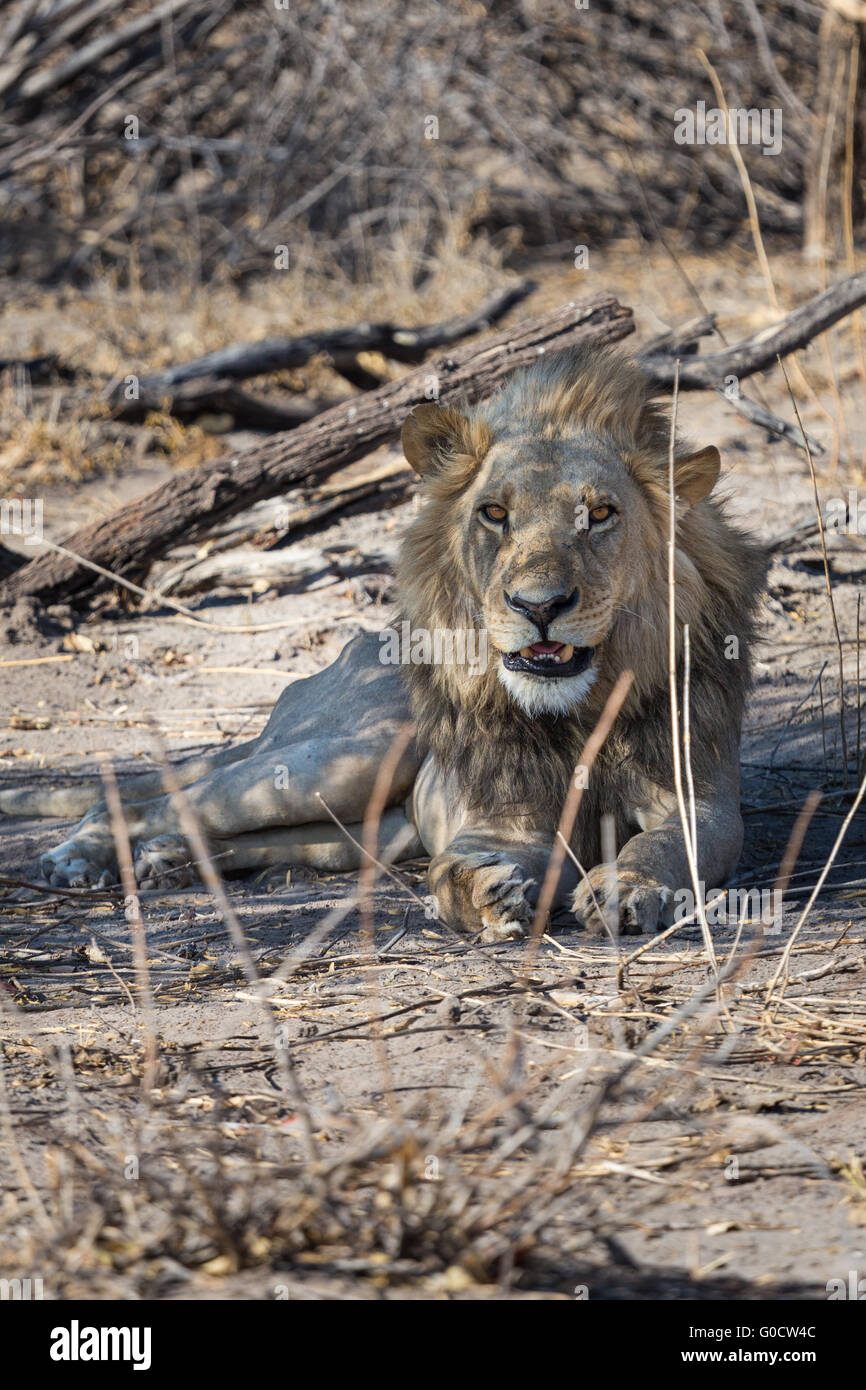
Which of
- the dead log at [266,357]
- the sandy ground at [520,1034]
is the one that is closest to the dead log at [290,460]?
the sandy ground at [520,1034]

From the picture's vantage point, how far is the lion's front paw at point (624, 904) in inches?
157

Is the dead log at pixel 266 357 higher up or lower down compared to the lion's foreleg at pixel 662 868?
higher up

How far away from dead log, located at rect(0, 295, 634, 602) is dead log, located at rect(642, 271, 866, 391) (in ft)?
1.13

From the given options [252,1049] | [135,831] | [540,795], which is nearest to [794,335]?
[540,795]

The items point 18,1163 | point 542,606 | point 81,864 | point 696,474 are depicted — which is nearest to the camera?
point 18,1163

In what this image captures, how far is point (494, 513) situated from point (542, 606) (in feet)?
1.36

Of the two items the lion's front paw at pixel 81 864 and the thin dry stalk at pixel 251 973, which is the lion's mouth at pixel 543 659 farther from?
the lion's front paw at pixel 81 864

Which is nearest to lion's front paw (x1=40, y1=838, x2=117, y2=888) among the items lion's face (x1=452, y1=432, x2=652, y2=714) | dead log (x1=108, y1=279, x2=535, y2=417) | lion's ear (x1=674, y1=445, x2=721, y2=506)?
lion's face (x1=452, y1=432, x2=652, y2=714)

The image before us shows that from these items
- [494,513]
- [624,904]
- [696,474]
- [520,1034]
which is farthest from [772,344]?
[520,1034]

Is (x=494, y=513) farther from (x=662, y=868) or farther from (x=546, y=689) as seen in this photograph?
(x=662, y=868)

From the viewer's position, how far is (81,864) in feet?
16.7

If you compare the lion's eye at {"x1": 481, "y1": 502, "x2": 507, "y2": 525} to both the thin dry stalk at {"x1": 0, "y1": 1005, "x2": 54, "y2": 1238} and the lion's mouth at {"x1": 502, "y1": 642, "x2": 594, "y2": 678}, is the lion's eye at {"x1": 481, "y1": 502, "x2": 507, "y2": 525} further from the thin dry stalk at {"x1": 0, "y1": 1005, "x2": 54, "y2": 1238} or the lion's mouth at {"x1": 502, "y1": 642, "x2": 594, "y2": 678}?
the thin dry stalk at {"x1": 0, "y1": 1005, "x2": 54, "y2": 1238}

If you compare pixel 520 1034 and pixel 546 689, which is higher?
pixel 546 689

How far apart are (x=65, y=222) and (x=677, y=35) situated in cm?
538
